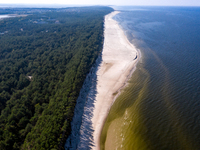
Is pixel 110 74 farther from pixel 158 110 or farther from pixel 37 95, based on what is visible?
pixel 37 95

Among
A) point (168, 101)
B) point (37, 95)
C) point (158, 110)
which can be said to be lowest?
point (158, 110)

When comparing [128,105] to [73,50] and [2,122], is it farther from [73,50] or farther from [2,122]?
[73,50]

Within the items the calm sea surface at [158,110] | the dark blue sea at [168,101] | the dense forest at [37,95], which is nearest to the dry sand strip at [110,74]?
the calm sea surface at [158,110]

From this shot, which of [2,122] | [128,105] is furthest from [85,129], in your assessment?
[2,122]

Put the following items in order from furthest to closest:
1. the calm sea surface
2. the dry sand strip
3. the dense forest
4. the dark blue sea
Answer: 1. the dry sand strip
2. the dark blue sea
3. the calm sea surface
4. the dense forest

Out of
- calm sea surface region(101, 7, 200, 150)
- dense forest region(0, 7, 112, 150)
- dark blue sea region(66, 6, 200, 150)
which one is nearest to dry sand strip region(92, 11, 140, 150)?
calm sea surface region(101, 7, 200, 150)

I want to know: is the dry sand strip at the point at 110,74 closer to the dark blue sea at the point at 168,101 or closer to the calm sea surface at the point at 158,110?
the calm sea surface at the point at 158,110

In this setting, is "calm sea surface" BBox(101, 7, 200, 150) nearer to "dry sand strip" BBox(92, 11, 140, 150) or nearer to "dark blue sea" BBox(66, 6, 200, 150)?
"dark blue sea" BBox(66, 6, 200, 150)

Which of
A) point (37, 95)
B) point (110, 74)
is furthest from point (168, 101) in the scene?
point (37, 95)
